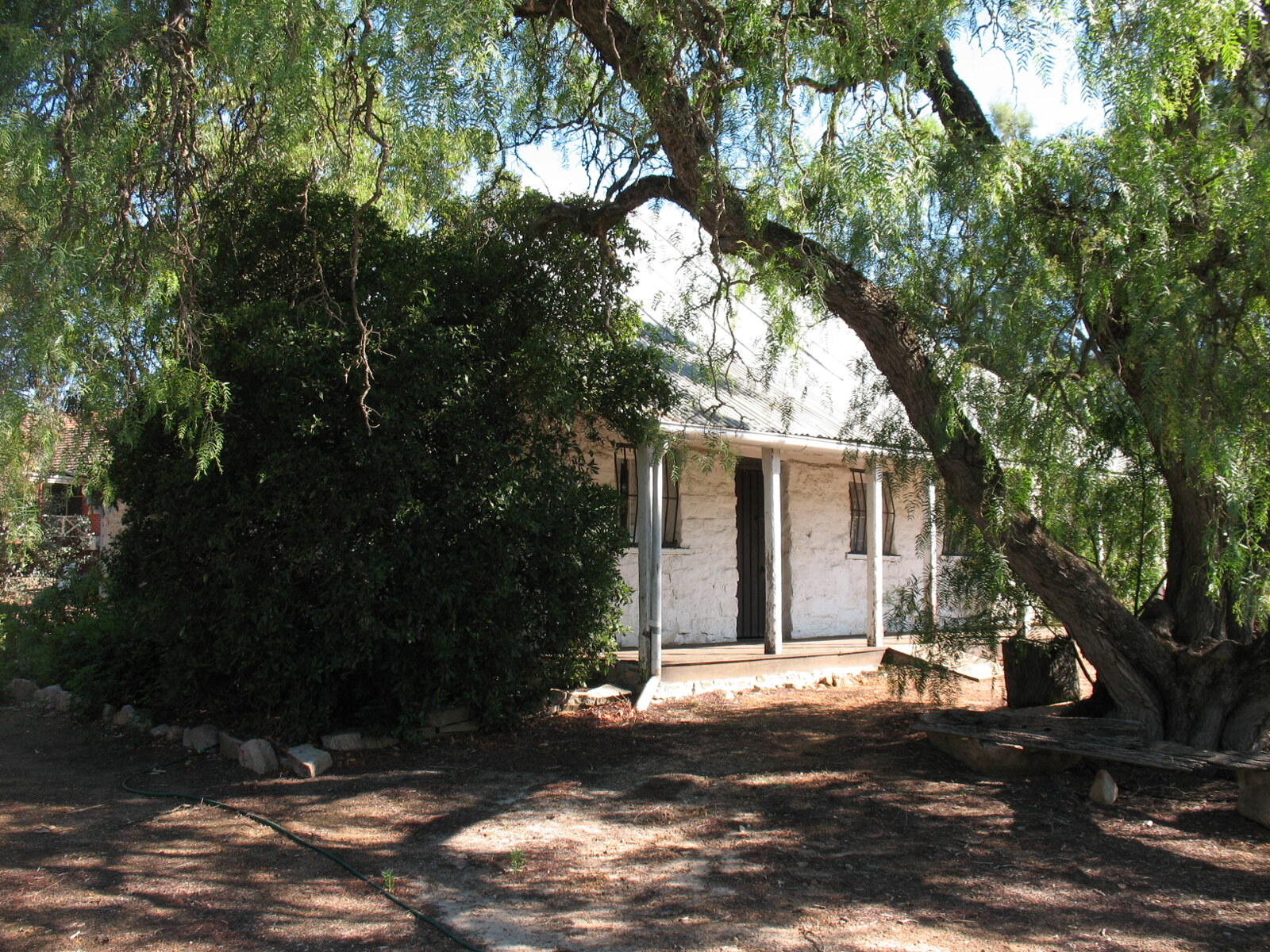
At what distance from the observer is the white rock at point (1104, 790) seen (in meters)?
6.17

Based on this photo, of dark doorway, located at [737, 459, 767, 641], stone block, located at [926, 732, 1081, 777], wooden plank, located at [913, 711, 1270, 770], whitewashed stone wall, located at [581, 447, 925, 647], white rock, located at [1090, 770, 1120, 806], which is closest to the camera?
wooden plank, located at [913, 711, 1270, 770]


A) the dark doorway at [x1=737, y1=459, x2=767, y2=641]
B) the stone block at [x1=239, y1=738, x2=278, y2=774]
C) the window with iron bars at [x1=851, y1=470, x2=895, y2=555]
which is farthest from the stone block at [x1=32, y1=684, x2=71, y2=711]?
the window with iron bars at [x1=851, y1=470, x2=895, y2=555]

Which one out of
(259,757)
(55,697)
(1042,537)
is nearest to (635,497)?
(259,757)

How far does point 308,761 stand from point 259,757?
41cm

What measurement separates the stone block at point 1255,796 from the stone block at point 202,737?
7053 mm

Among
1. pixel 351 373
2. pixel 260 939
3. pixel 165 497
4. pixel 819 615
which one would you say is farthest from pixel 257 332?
pixel 819 615

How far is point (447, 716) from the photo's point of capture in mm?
7906

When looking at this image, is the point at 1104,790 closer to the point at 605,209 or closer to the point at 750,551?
the point at 605,209

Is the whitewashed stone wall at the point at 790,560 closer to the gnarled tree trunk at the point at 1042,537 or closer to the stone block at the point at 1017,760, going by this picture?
the gnarled tree trunk at the point at 1042,537

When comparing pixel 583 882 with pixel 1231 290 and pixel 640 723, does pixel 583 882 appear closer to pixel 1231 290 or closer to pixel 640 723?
pixel 640 723

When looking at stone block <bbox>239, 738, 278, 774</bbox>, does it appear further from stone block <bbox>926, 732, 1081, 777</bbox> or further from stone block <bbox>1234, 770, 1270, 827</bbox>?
stone block <bbox>1234, 770, 1270, 827</bbox>

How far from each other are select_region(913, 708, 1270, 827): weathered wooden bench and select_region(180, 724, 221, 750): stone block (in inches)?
210

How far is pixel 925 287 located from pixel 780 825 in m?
3.61

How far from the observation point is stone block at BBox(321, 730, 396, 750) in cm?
731
